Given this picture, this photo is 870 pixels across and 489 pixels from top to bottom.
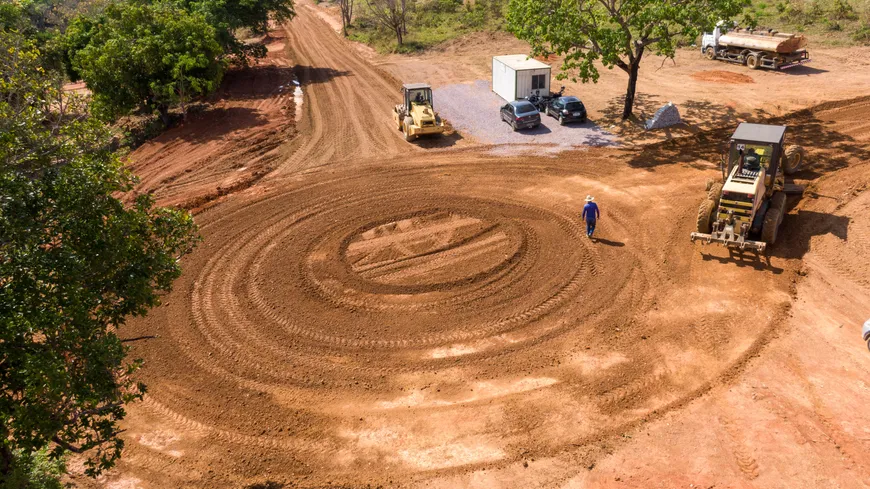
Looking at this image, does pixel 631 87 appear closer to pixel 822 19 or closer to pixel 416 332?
pixel 416 332

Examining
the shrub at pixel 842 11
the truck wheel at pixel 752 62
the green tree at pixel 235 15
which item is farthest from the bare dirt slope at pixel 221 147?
the shrub at pixel 842 11

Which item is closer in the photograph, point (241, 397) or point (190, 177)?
point (241, 397)

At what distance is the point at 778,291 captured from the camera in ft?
57.1

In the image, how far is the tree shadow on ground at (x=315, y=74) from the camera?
44.4 m

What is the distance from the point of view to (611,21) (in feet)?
95.2

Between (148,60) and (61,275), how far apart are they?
27919mm

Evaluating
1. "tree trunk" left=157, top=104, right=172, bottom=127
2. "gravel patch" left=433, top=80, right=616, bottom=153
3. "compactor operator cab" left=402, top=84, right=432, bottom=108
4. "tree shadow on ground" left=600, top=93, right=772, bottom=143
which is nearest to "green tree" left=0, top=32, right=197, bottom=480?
"gravel patch" left=433, top=80, right=616, bottom=153

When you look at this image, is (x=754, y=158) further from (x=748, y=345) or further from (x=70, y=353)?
(x=70, y=353)

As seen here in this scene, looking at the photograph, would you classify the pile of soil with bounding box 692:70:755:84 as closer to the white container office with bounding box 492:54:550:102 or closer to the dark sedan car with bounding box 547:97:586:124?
the white container office with bounding box 492:54:550:102

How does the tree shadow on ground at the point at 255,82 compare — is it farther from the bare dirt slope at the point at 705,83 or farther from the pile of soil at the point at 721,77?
the pile of soil at the point at 721,77

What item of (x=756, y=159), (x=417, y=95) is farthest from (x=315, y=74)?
(x=756, y=159)

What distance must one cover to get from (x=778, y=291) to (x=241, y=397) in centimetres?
1597

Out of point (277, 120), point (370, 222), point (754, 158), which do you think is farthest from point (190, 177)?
point (754, 158)

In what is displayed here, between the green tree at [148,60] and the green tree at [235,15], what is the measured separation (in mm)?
5050
